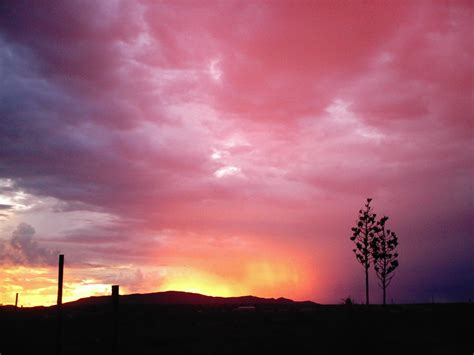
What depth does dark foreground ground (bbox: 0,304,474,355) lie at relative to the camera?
1237 inches

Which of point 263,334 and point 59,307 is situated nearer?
point 59,307

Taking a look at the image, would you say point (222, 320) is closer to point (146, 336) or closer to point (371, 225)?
point (146, 336)

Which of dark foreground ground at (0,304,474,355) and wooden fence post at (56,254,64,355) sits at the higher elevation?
wooden fence post at (56,254,64,355)

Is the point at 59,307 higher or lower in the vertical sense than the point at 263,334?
higher

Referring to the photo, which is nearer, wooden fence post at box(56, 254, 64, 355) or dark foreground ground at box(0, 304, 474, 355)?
wooden fence post at box(56, 254, 64, 355)

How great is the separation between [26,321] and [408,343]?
3862 centimetres

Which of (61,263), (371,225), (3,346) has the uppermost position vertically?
(371,225)

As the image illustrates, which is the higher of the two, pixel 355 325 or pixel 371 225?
pixel 371 225

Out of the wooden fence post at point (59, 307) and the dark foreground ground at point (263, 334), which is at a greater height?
the wooden fence post at point (59, 307)

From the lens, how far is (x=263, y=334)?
118 ft

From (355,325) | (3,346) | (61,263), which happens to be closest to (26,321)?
(3,346)

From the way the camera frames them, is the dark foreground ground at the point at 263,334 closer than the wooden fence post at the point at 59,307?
No

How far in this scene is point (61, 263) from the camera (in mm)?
25906

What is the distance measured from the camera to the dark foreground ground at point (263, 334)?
103ft
